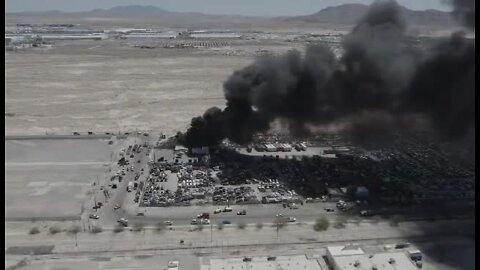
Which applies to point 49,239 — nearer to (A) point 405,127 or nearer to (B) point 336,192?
(B) point 336,192

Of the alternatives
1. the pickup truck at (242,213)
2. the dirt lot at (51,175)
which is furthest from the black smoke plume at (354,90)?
the pickup truck at (242,213)

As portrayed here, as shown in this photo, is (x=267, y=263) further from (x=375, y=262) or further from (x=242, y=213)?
(x=242, y=213)

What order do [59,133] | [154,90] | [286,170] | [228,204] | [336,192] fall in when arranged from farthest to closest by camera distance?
[154,90]
[59,133]
[286,170]
[336,192]
[228,204]

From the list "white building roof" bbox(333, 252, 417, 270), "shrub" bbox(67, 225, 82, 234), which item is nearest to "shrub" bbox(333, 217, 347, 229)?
"white building roof" bbox(333, 252, 417, 270)

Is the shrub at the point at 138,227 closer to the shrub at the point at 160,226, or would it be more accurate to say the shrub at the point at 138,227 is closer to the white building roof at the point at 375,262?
the shrub at the point at 160,226

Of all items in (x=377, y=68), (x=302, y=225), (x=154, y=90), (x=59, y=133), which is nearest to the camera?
(x=302, y=225)

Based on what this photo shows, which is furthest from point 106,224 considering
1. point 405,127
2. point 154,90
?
point 154,90

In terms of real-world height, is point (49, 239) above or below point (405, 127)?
below
